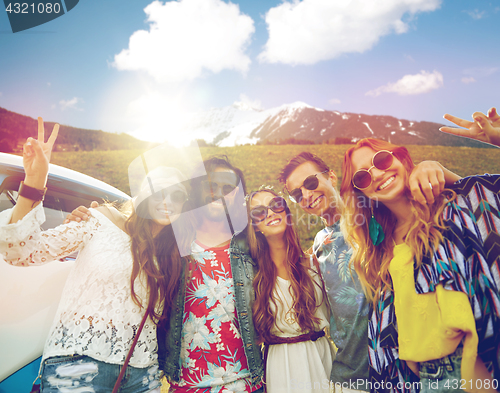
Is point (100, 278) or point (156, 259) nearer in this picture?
point (100, 278)

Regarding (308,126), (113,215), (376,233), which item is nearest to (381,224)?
(376,233)

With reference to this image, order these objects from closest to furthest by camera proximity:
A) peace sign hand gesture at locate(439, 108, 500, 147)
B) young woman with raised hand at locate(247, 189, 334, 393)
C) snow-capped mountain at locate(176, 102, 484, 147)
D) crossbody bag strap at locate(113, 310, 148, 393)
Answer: peace sign hand gesture at locate(439, 108, 500, 147) → crossbody bag strap at locate(113, 310, 148, 393) → young woman with raised hand at locate(247, 189, 334, 393) → snow-capped mountain at locate(176, 102, 484, 147)

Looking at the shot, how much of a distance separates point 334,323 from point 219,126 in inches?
179

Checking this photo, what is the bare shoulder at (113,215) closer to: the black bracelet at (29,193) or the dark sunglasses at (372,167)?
the black bracelet at (29,193)

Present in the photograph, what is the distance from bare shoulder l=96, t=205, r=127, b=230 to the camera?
1.87m

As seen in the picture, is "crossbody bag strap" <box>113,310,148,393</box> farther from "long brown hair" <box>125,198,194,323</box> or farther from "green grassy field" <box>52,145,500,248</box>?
"green grassy field" <box>52,145,500,248</box>

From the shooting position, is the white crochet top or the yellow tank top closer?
the yellow tank top

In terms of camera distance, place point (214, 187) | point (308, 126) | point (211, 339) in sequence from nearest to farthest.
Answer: point (211, 339) < point (214, 187) < point (308, 126)

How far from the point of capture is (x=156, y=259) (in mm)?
1813

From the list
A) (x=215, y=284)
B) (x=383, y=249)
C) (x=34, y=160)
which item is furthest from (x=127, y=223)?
(x=383, y=249)

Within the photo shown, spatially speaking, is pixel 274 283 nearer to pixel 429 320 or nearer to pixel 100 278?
pixel 429 320

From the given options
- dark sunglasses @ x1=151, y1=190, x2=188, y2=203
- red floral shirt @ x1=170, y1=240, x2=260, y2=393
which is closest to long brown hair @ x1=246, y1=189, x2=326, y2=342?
red floral shirt @ x1=170, y1=240, x2=260, y2=393

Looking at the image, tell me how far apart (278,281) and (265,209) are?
54 centimetres

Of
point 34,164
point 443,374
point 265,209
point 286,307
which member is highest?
point 34,164
